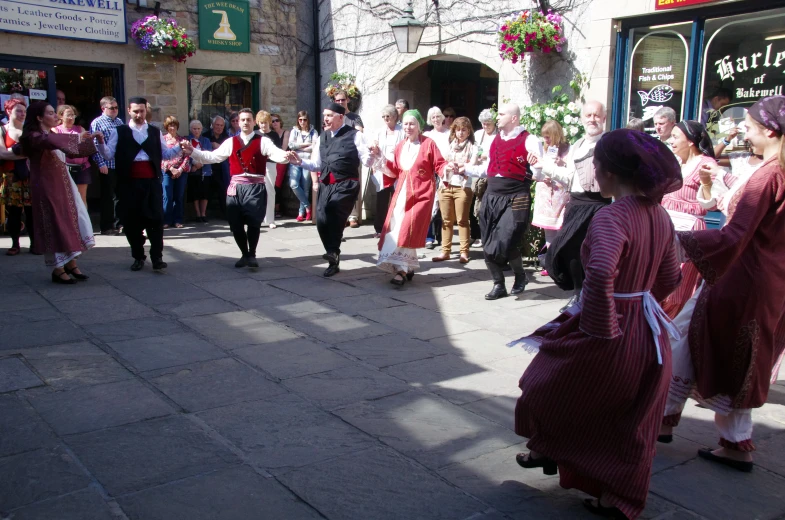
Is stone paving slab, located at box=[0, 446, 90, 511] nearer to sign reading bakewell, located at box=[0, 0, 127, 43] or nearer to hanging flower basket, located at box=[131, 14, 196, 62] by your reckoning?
sign reading bakewell, located at box=[0, 0, 127, 43]

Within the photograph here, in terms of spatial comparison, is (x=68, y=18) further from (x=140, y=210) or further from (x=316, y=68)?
(x=140, y=210)

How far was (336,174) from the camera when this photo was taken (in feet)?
24.1

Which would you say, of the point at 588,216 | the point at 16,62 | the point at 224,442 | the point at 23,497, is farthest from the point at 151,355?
the point at 16,62

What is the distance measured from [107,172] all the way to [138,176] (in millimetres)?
2870

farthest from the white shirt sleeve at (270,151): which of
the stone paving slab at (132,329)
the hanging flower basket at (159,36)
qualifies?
the hanging flower basket at (159,36)

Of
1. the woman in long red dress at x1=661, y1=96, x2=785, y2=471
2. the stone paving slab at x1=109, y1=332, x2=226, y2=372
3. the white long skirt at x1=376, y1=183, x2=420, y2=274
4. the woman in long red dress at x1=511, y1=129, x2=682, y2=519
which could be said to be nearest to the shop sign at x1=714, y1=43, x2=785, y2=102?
the white long skirt at x1=376, y1=183, x2=420, y2=274

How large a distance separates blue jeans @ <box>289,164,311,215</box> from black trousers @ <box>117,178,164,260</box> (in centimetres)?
377

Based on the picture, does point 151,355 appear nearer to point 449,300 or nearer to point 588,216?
point 449,300

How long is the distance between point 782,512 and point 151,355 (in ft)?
12.0

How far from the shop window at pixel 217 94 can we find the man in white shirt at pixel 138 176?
475cm

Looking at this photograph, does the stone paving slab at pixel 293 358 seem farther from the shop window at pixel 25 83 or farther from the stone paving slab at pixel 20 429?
the shop window at pixel 25 83

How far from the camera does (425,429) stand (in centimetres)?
368

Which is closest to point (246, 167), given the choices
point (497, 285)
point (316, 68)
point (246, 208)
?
point (246, 208)

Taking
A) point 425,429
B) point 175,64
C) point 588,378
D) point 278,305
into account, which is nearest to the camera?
point 588,378
